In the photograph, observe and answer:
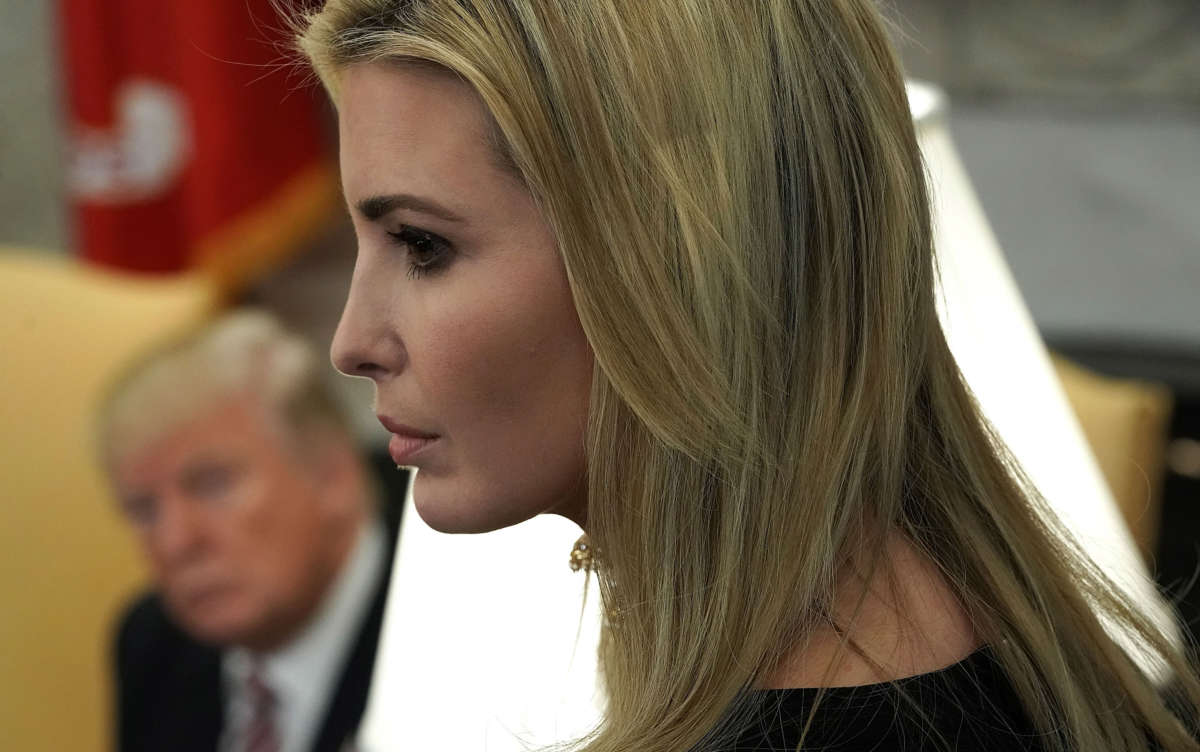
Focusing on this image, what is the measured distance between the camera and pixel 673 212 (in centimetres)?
69

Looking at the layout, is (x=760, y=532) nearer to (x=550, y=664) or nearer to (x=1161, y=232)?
(x=550, y=664)

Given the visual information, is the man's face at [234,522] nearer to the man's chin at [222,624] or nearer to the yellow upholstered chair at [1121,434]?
the man's chin at [222,624]

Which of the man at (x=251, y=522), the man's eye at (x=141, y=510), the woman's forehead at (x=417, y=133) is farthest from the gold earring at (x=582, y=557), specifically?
the man's eye at (x=141, y=510)

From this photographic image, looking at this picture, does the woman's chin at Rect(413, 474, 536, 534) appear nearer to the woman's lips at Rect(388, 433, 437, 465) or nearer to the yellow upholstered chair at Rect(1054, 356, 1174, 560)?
the woman's lips at Rect(388, 433, 437, 465)

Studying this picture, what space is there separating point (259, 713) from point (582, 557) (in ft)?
3.94

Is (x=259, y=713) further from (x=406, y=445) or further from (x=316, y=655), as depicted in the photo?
(x=406, y=445)

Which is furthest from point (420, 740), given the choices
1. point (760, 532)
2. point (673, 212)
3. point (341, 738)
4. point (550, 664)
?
point (341, 738)

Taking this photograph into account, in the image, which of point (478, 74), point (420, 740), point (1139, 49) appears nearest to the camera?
point (478, 74)

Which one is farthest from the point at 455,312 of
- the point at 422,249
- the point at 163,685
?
the point at 163,685

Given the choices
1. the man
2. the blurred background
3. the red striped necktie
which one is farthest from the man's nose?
the red striped necktie

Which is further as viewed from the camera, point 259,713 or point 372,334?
point 259,713

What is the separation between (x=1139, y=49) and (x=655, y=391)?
1.80m

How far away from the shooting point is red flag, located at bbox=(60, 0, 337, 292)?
8.14ft

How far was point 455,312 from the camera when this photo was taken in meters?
0.72
